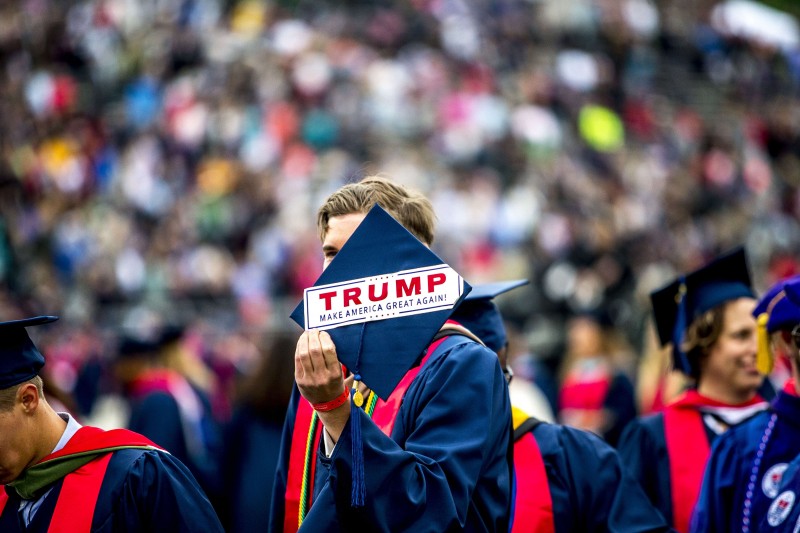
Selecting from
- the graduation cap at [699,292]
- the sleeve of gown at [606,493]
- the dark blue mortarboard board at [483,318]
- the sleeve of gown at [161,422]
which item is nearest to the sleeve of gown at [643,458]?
the graduation cap at [699,292]

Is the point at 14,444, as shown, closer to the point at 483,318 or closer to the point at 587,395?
the point at 483,318

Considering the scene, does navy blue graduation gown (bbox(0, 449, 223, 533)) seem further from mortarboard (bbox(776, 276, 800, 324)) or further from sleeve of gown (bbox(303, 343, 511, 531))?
mortarboard (bbox(776, 276, 800, 324))

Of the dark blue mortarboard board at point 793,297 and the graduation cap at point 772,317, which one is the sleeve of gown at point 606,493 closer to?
the graduation cap at point 772,317

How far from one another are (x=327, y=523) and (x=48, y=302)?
1655cm

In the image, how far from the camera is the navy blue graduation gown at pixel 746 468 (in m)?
4.04

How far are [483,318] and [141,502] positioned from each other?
1334mm

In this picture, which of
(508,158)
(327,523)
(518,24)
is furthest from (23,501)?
(518,24)

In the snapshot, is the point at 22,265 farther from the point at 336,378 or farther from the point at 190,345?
the point at 336,378

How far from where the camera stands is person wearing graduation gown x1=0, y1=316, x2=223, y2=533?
345cm

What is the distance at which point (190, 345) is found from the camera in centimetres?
1491

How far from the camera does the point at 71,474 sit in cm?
354

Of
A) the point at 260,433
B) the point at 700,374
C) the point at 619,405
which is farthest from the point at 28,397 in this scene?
the point at 619,405

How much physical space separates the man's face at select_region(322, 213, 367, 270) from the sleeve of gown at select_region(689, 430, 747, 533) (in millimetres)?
1715

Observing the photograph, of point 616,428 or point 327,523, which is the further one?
point 616,428
